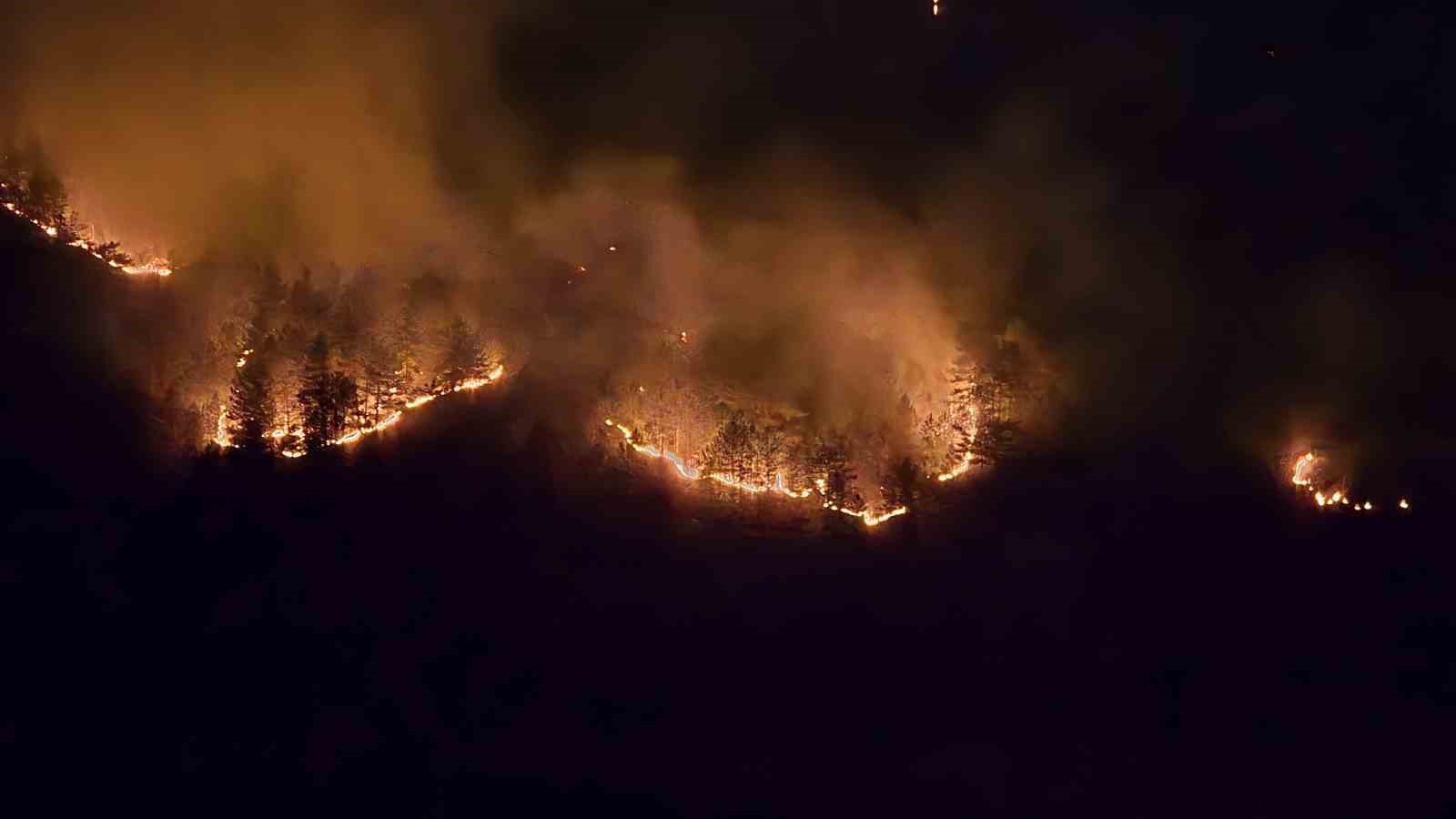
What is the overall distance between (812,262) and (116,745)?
31.1 feet

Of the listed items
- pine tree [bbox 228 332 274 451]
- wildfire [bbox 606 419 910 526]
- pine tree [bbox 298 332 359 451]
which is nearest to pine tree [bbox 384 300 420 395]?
pine tree [bbox 298 332 359 451]

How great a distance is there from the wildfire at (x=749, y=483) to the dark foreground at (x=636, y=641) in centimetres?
22

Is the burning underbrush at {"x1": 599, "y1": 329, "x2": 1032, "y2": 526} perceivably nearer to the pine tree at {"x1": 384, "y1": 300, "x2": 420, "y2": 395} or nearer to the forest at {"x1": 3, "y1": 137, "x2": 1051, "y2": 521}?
the forest at {"x1": 3, "y1": 137, "x2": 1051, "y2": 521}

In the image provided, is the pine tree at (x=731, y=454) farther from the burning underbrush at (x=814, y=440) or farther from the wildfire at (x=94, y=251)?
the wildfire at (x=94, y=251)

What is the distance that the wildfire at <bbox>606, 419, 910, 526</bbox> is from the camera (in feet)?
52.0

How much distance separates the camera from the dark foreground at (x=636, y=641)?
563 inches

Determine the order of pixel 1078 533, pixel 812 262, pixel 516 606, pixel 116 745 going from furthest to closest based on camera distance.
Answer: pixel 812 262 → pixel 1078 533 → pixel 516 606 → pixel 116 745

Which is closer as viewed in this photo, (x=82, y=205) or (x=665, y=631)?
(x=665, y=631)

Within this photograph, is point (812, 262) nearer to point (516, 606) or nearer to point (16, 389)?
point (516, 606)

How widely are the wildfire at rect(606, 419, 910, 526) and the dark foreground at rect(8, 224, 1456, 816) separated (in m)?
0.22

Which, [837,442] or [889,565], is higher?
[837,442]

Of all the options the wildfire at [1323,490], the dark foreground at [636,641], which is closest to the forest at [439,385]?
the dark foreground at [636,641]

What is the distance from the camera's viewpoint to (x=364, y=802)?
46.1 feet

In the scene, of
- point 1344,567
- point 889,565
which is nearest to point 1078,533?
point 889,565
